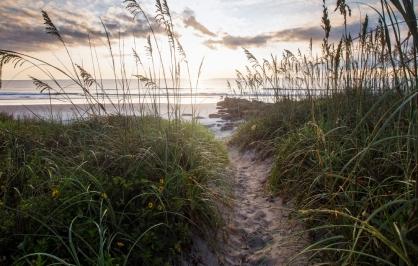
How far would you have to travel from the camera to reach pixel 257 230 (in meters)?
3.53

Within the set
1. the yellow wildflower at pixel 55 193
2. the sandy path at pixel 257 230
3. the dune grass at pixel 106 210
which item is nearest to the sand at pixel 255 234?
the sandy path at pixel 257 230

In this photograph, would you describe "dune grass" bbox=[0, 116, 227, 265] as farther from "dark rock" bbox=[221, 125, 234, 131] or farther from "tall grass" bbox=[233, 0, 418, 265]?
"dark rock" bbox=[221, 125, 234, 131]

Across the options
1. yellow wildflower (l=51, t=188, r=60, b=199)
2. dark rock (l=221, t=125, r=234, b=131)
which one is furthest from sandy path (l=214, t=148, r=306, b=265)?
dark rock (l=221, t=125, r=234, b=131)

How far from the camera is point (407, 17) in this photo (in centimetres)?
150

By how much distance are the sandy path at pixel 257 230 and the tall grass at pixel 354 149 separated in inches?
7.5

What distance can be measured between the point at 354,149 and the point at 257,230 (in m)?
1.32

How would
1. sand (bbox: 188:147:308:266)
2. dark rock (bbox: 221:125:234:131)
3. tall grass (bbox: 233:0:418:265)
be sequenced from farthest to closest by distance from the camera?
1. dark rock (bbox: 221:125:234:131)
2. sand (bbox: 188:147:308:266)
3. tall grass (bbox: 233:0:418:265)

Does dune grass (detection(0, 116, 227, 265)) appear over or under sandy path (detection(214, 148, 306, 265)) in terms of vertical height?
over

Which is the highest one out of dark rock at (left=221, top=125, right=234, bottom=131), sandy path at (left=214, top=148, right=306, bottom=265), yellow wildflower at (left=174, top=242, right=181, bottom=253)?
dark rock at (left=221, top=125, right=234, bottom=131)

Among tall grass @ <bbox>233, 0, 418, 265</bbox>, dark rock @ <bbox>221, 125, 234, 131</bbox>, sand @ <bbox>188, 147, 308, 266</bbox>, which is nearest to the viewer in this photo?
tall grass @ <bbox>233, 0, 418, 265</bbox>

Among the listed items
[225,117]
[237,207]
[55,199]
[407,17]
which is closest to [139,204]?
[55,199]

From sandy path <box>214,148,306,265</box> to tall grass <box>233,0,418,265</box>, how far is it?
0.19 meters

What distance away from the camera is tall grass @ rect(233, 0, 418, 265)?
191 centimetres

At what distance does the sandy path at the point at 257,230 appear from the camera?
2.93 meters
